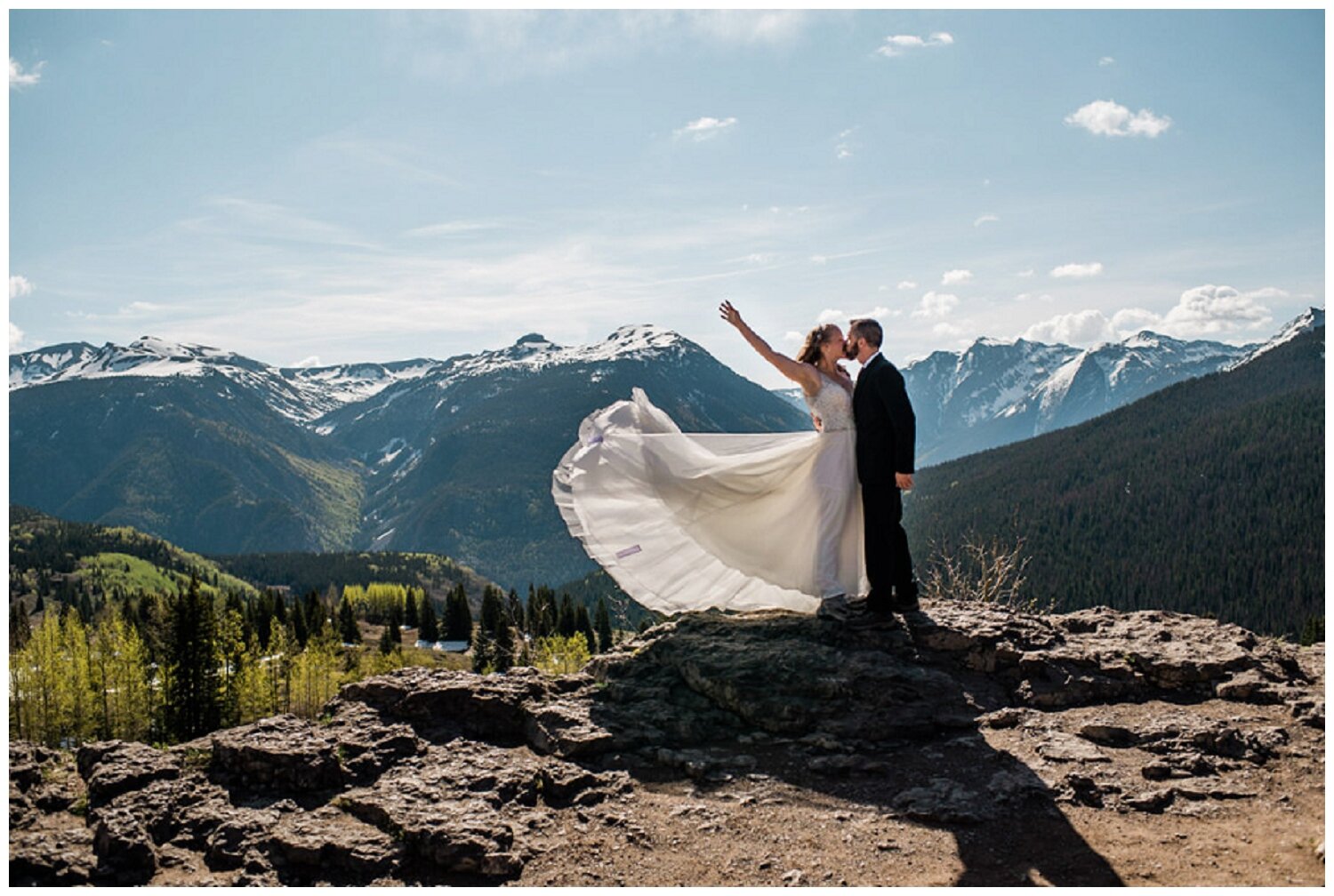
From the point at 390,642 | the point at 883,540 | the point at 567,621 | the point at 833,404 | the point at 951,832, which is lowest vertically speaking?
the point at 390,642

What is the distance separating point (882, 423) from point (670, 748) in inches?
172

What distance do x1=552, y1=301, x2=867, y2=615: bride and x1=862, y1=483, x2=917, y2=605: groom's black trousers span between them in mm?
385

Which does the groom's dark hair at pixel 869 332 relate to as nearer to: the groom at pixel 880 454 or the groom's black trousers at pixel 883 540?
the groom at pixel 880 454

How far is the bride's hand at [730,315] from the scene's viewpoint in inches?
405

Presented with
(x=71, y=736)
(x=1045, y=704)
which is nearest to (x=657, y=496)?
(x=1045, y=704)

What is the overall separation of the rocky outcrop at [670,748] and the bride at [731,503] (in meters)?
0.64

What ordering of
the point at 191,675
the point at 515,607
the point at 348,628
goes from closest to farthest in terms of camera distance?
1. the point at 191,675
2. the point at 515,607
3. the point at 348,628

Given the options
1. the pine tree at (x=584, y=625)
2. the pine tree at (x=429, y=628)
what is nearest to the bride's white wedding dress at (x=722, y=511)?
the pine tree at (x=584, y=625)

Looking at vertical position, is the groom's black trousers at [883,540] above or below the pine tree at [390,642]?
above

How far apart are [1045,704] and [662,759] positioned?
429cm

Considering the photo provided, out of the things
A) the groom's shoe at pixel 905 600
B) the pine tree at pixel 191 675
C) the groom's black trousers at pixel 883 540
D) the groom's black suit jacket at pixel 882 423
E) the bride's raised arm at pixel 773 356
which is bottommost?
the pine tree at pixel 191 675

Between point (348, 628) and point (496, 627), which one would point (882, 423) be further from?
point (348, 628)

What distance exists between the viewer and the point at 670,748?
886 centimetres


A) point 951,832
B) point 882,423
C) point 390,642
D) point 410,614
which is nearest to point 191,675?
point 882,423
